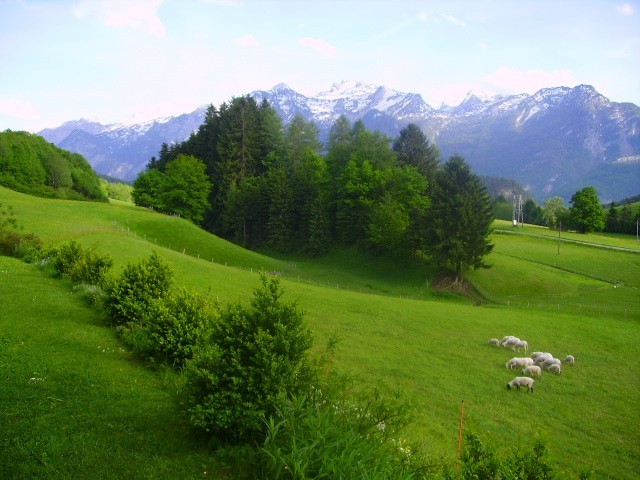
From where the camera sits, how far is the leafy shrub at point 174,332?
12656 mm

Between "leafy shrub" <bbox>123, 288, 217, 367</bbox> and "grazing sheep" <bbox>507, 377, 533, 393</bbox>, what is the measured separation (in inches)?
615

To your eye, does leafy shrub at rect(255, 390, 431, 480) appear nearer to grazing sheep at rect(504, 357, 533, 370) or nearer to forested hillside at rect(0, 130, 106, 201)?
grazing sheep at rect(504, 357, 533, 370)

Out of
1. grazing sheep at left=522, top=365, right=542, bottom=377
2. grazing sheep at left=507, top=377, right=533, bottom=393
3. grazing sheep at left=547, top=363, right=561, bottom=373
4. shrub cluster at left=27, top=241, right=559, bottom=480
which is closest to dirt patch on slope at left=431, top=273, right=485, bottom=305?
grazing sheep at left=547, top=363, right=561, bottom=373

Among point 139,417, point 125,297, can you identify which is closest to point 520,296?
point 125,297

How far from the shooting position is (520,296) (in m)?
53.3

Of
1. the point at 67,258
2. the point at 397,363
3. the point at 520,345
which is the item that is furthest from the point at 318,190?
the point at 397,363

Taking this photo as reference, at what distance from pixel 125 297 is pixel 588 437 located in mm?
18474

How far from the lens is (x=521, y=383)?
839 inches

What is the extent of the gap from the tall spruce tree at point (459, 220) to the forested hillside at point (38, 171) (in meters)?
76.1

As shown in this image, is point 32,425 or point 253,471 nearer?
point 253,471

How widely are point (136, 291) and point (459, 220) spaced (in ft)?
149

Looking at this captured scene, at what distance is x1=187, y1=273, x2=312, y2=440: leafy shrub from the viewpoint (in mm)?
8312

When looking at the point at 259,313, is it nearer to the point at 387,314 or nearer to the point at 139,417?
the point at 139,417

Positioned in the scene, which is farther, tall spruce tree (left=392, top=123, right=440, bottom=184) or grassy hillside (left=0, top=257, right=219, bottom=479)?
tall spruce tree (left=392, top=123, right=440, bottom=184)
